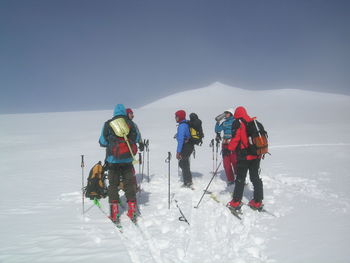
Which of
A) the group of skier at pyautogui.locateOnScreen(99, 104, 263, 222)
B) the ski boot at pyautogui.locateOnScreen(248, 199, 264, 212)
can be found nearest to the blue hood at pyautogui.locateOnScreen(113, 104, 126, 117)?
the group of skier at pyautogui.locateOnScreen(99, 104, 263, 222)

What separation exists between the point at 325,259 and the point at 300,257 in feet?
1.02

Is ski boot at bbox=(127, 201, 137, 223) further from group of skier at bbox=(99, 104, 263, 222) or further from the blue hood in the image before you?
the blue hood

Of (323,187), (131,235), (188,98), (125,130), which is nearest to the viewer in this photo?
(131,235)

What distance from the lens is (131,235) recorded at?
13.2ft

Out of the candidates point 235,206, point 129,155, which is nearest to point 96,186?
point 129,155

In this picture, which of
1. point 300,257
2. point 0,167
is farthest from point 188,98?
point 300,257

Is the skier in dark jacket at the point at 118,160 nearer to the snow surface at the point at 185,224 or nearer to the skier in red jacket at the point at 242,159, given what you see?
the snow surface at the point at 185,224

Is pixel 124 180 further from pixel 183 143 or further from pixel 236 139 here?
pixel 236 139

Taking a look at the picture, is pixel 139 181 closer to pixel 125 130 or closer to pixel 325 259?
pixel 125 130

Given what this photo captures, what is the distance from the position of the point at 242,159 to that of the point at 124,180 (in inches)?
96.6

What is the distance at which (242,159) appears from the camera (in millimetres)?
4797

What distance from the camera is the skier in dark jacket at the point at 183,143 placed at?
6.19 meters

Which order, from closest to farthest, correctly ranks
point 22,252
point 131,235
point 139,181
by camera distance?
1. point 22,252
2. point 131,235
3. point 139,181

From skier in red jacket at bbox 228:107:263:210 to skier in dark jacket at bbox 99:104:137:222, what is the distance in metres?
2.04
